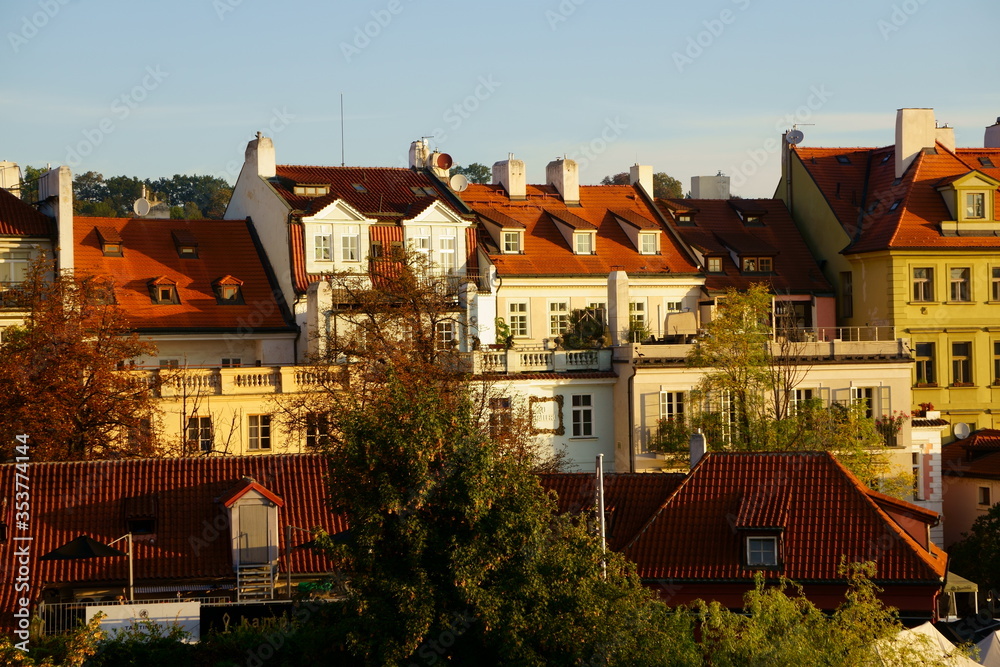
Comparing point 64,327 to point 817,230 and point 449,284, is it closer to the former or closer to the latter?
point 449,284

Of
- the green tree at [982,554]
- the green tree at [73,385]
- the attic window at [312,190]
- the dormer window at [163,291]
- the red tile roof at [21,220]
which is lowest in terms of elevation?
the green tree at [982,554]

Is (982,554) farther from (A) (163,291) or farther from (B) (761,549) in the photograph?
(A) (163,291)

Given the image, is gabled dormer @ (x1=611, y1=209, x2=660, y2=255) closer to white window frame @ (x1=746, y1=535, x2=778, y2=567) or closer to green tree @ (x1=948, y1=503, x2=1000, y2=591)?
green tree @ (x1=948, y1=503, x2=1000, y2=591)

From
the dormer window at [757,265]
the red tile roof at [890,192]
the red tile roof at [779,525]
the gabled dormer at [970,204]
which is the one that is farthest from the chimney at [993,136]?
the red tile roof at [779,525]

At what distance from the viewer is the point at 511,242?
58.2 meters

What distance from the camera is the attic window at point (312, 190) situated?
56812mm

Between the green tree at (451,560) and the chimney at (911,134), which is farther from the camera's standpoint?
the chimney at (911,134)

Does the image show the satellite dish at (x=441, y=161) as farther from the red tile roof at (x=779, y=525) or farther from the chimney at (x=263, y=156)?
the red tile roof at (x=779, y=525)

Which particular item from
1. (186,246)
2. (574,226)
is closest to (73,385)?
(186,246)

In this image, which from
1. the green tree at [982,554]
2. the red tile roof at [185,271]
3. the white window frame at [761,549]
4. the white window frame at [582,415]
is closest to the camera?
the white window frame at [761,549]

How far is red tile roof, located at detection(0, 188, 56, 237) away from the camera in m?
52.6

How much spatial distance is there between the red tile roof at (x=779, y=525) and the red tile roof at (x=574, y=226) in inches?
864

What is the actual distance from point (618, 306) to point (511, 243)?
6427 millimetres

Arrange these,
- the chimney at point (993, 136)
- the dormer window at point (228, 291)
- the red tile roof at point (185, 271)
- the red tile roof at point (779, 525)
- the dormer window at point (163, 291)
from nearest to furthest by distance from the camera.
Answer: the red tile roof at point (779, 525) < the red tile roof at point (185, 271) < the dormer window at point (163, 291) < the dormer window at point (228, 291) < the chimney at point (993, 136)
